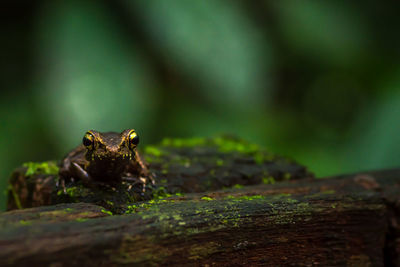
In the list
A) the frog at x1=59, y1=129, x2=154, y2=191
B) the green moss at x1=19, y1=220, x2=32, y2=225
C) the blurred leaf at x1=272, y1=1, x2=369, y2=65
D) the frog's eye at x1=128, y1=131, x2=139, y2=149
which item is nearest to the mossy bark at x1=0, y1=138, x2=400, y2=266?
the green moss at x1=19, y1=220, x2=32, y2=225

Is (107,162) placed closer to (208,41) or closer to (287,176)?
(287,176)

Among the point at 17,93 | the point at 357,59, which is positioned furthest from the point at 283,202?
the point at 17,93

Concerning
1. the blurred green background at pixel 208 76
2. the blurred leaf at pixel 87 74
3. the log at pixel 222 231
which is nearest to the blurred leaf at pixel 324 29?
the blurred green background at pixel 208 76

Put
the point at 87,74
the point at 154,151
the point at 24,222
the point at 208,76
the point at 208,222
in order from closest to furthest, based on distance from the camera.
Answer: the point at 24,222, the point at 208,222, the point at 154,151, the point at 87,74, the point at 208,76

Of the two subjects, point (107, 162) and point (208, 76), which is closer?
point (107, 162)

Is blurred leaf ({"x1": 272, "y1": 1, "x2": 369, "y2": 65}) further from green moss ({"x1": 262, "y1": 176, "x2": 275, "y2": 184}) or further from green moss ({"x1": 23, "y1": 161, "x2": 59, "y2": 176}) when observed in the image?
green moss ({"x1": 23, "y1": 161, "x2": 59, "y2": 176})

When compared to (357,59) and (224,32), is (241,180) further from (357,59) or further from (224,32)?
(357,59)

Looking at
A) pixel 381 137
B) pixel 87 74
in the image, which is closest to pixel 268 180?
pixel 381 137
